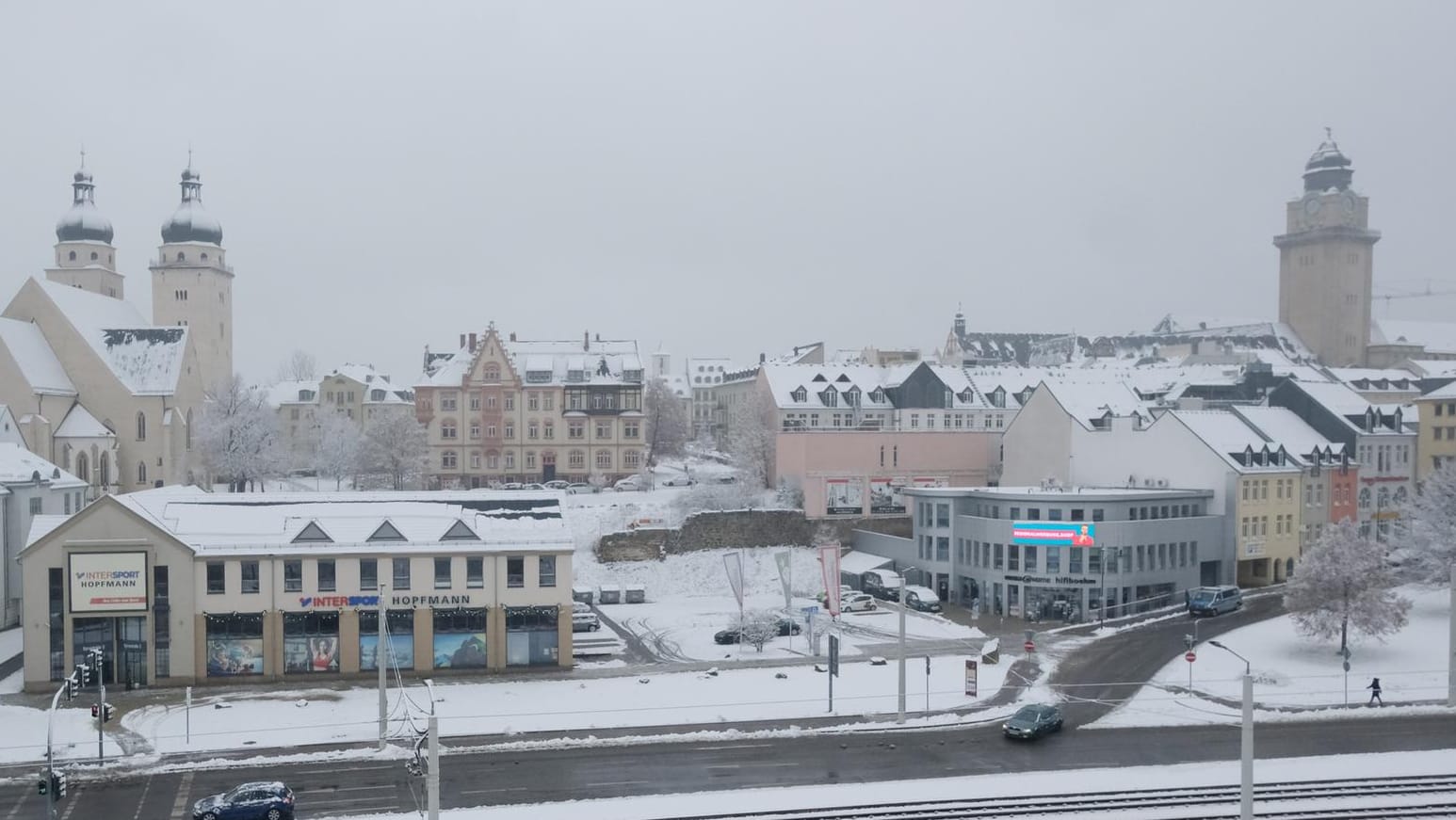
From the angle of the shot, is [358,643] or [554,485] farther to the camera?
[554,485]

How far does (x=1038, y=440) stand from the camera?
258ft

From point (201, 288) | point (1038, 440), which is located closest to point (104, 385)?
point (201, 288)

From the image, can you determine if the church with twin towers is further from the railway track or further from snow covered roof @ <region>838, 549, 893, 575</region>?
the railway track

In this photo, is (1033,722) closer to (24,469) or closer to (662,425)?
(24,469)

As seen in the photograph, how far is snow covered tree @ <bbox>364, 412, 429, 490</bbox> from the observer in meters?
89.8

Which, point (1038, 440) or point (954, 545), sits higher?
point (1038, 440)

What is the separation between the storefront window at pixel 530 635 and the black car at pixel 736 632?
9.47 meters

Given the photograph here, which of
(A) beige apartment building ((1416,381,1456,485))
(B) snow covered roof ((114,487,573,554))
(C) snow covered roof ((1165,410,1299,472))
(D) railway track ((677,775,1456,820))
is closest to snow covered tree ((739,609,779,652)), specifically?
(B) snow covered roof ((114,487,573,554))

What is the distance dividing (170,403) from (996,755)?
72.5m

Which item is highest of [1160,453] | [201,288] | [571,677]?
[201,288]

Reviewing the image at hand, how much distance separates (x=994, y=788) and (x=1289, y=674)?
846 inches

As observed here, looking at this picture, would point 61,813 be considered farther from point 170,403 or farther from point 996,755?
point 170,403

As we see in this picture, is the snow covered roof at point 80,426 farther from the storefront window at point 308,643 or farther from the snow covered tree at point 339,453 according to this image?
the storefront window at point 308,643

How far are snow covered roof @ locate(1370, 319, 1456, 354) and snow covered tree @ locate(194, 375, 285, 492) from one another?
13093cm
